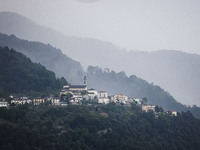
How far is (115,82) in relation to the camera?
13975 cm

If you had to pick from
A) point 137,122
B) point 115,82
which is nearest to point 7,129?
point 137,122

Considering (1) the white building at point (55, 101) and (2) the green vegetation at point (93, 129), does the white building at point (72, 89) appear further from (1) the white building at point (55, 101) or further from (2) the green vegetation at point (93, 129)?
(2) the green vegetation at point (93, 129)

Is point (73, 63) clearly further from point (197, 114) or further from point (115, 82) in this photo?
point (197, 114)

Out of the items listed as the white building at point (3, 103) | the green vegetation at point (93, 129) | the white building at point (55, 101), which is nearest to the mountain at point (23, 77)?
the white building at point (55, 101)

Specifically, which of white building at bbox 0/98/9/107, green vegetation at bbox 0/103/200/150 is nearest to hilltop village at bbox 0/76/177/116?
white building at bbox 0/98/9/107

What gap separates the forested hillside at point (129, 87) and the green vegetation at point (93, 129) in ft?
171

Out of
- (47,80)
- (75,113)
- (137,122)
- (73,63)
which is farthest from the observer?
(73,63)

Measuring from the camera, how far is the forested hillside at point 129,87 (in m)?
132

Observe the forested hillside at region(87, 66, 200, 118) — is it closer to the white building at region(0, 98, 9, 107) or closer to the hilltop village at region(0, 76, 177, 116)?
the hilltop village at region(0, 76, 177, 116)

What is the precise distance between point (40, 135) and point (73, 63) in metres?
106

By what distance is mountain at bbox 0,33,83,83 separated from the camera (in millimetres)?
144250

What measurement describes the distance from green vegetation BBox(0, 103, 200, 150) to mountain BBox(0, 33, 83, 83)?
2760 inches

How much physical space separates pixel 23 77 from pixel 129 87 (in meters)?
65.8

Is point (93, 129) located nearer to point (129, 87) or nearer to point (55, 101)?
point (55, 101)
